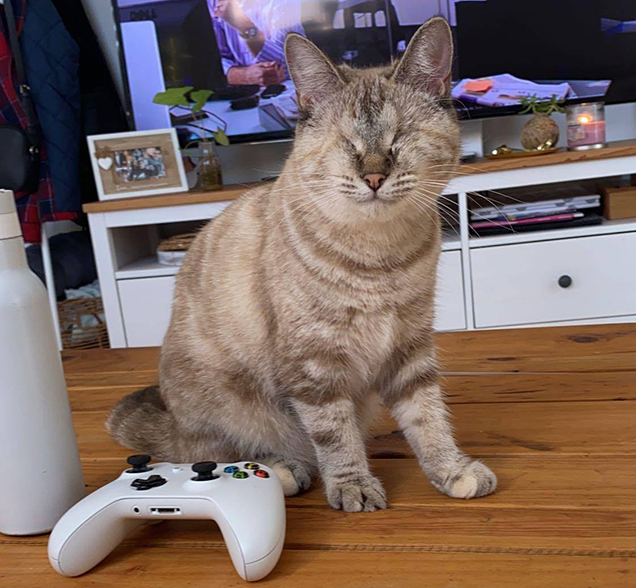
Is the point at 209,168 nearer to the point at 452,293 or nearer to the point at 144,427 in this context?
the point at 452,293

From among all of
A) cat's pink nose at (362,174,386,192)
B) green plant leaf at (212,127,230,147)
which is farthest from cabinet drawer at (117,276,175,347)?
cat's pink nose at (362,174,386,192)

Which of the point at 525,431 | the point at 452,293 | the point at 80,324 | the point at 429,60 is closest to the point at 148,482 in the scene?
the point at 525,431

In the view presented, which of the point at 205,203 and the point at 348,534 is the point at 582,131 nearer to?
the point at 205,203

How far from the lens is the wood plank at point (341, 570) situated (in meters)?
0.53

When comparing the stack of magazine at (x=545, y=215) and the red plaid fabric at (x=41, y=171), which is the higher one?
the red plaid fabric at (x=41, y=171)

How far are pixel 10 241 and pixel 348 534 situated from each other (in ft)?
1.37

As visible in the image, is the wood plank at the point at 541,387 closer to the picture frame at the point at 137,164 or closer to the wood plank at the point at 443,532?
the wood plank at the point at 443,532

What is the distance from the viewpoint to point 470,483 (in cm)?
69

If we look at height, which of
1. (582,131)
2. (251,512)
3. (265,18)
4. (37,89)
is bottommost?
(251,512)

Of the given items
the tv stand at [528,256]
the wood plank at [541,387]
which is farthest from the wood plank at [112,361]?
the tv stand at [528,256]

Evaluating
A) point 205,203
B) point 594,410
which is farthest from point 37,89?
point 594,410

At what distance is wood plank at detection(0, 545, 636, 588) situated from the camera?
0.53 metres

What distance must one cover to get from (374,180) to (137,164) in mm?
1757

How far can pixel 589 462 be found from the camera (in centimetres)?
72
